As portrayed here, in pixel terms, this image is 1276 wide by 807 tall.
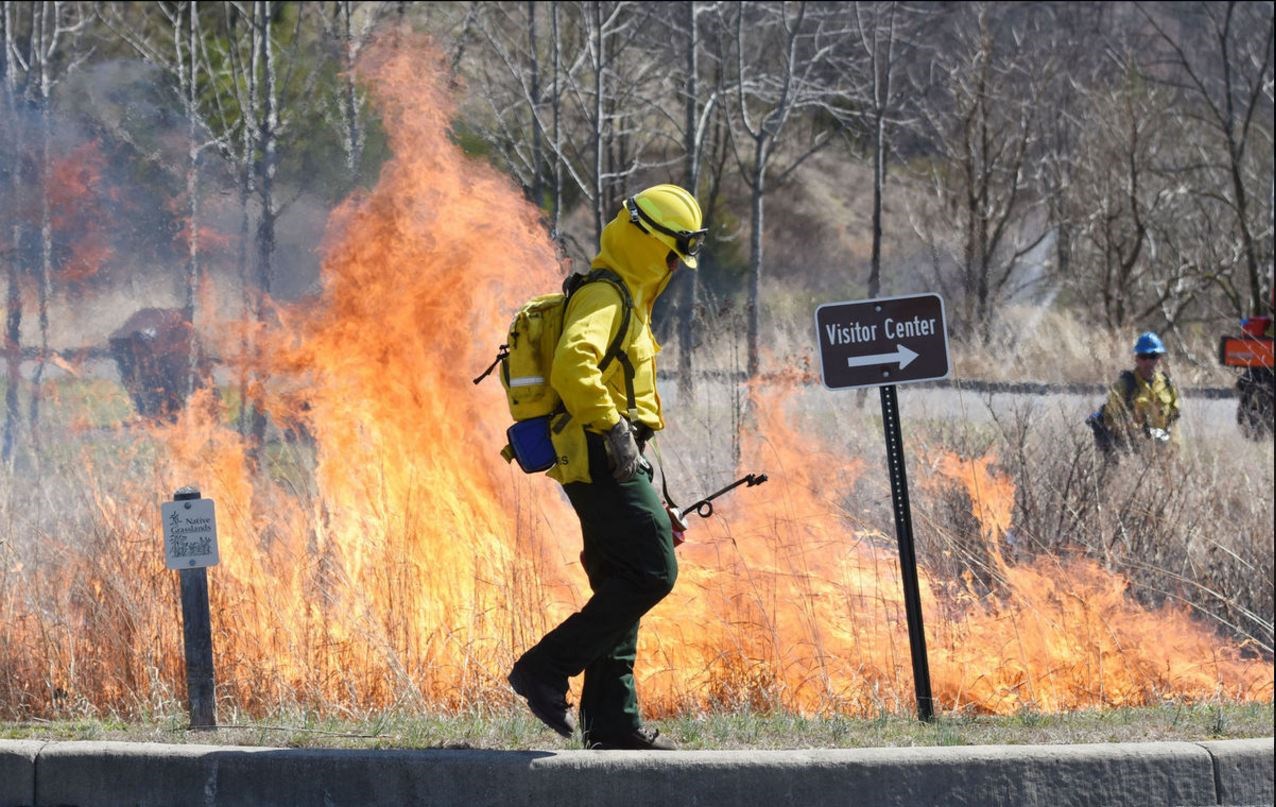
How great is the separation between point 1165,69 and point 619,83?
1038 inches

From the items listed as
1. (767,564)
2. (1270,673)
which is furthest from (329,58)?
(1270,673)

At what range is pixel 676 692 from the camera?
6051mm

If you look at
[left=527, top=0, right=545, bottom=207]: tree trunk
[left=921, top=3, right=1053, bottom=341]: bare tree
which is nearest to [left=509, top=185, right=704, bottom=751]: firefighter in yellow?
[left=527, top=0, right=545, bottom=207]: tree trunk

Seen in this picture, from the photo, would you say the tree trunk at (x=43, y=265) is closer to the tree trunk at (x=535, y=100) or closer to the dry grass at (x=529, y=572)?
the dry grass at (x=529, y=572)

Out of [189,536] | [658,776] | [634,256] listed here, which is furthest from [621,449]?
[189,536]

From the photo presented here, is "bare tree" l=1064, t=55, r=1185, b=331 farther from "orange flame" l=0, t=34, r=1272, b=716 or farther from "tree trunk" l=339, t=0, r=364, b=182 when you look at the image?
"orange flame" l=0, t=34, r=1272, b=716

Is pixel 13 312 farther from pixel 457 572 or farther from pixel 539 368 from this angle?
pixel 539 368

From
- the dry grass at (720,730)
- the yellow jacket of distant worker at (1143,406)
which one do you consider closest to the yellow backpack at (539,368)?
the dry grass at (720,730)

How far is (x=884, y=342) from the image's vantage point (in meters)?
5.71

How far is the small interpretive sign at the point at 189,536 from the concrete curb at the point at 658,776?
68 cm

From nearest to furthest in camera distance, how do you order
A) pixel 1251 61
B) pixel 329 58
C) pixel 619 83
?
pixel 329 58, pixel 619 83, pixel 1251 61

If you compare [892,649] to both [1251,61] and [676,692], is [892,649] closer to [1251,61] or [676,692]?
[676,692]

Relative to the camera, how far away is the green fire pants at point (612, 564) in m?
4.75

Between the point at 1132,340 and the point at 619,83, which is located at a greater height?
the point at 619,83
